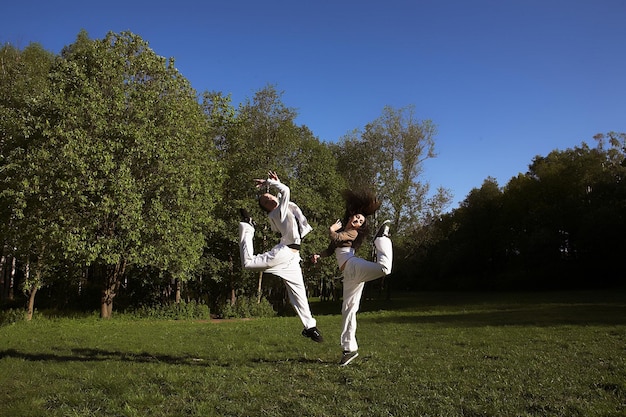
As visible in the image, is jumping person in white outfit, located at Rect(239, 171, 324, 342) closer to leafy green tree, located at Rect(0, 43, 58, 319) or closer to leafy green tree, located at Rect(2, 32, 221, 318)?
→ leafy green tree, located at Rect(2, 32, 221, 318)

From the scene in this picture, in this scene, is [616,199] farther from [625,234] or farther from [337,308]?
[337,308]

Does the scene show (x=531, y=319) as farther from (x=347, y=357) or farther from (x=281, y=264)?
(x=281, y=264)

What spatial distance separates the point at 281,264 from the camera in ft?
26.7

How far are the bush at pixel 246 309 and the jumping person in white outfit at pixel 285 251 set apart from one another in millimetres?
20330

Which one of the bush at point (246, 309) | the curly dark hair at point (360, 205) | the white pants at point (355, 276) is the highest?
the curly dark hair at point (360, 205)

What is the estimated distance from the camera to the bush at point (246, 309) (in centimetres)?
2789

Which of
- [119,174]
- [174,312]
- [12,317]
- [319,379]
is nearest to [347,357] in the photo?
[319,379]

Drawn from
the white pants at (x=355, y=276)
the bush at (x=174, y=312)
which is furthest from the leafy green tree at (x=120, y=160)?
the white pants at (x=355, y=276)

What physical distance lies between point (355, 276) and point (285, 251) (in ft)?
4.18

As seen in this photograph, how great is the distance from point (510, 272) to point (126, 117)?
52.7 m

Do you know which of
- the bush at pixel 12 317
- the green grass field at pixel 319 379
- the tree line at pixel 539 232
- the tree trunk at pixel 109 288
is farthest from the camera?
the tree line at pixel 539 232

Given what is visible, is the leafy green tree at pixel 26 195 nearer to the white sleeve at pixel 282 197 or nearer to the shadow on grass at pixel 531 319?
the shadow on grass at pixel 531 319

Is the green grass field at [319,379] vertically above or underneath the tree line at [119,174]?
underneath

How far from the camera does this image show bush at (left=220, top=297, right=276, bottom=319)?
91.5ft
